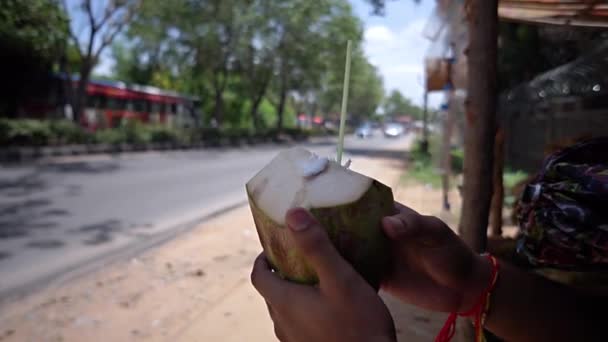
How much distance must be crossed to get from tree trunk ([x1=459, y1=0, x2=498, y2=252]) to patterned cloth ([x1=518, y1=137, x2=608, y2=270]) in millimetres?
618

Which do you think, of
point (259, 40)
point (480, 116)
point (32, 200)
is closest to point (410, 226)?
point (480, 116)

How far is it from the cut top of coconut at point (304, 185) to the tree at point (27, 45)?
25.4 feet

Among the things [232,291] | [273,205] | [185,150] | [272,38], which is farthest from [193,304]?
[272,38]

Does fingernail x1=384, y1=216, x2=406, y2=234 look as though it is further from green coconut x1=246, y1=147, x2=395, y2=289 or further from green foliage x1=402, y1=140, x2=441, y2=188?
green foliage x1=402, y1=140, x2=441, y2=188

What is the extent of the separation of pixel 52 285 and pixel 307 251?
3405mm

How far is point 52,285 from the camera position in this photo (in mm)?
3475

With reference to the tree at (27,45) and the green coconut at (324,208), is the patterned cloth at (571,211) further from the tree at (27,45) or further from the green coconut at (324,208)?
the tree at (27,45)

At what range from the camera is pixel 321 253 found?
2.54 feet

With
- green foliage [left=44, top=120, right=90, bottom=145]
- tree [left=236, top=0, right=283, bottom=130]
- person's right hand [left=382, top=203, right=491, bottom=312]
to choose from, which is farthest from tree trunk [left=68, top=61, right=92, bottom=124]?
person's right hand [left=382, top=203, right=491, bottom=312]

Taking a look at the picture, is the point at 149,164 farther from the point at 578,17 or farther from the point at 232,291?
the point at 578,17

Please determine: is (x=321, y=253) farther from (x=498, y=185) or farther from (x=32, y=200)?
(x=32, y=200)

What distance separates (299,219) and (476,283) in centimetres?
69

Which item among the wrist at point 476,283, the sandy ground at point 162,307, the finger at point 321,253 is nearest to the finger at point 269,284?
the finger at point 321,253

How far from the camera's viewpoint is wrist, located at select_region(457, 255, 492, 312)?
122cm
